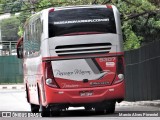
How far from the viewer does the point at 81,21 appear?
1758cm

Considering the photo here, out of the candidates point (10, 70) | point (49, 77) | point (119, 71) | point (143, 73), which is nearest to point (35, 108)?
point (143, 73)

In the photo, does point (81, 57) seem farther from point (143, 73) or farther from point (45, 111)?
point (143, 73)

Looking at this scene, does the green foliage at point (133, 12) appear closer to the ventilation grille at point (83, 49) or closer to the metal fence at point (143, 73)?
the metal fence at point (143, 73)

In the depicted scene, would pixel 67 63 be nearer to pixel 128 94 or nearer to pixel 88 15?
pixel 88 15

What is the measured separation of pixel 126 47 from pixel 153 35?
2187 millimetres

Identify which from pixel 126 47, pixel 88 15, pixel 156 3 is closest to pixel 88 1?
pixel 156 3

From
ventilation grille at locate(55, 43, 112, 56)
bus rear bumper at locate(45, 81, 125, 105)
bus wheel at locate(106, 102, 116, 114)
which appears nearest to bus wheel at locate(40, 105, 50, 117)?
bus rear bumper at locate(45, 81, 125, 105)

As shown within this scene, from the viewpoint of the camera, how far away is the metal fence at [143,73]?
2224 centimetres

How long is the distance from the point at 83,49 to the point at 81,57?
25 centimetres

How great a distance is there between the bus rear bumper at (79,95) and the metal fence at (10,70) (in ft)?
143

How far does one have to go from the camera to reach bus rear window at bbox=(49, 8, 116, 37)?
17462 millimetres

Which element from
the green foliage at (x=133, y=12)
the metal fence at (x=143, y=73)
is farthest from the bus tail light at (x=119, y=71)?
the green foliage at (x=133, y=12)

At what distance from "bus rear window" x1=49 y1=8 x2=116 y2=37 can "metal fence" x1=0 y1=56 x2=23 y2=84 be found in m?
43.4

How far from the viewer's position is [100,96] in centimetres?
1730
